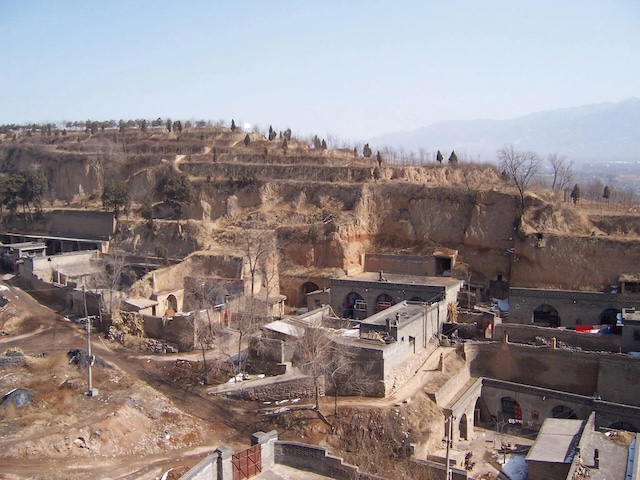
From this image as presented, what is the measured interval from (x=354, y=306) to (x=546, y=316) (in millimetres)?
10527

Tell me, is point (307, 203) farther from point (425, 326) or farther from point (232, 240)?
point (425, 326)

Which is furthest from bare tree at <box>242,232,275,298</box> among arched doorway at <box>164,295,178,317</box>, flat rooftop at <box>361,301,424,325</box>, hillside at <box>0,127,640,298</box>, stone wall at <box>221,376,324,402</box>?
stone wall at <box>221,376,324,402</box>

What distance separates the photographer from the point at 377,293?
34.6 metres

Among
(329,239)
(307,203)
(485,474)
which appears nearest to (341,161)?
(307,203)

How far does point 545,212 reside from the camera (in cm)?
3866

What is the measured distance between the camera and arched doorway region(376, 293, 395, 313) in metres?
34.3

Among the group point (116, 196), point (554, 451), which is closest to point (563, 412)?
point (554, 451)

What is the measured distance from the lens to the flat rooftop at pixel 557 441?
66.1ft

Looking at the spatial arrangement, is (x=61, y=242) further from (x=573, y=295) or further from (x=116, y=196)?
(x=573, y=295)

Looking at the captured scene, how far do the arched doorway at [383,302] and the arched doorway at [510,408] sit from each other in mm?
9162

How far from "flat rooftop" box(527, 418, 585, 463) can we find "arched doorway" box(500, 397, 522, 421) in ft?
8.46

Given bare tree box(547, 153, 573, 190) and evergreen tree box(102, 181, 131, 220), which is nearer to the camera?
evergreen tree box(102, 181, 131, 220)

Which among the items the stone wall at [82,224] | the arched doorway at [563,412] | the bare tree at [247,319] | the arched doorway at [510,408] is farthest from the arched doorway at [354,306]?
the stone wall at [82,224]

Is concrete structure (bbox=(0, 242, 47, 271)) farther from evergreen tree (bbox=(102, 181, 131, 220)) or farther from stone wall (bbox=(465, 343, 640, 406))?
stone wall (bbox=(465, 343, 640, 406))
